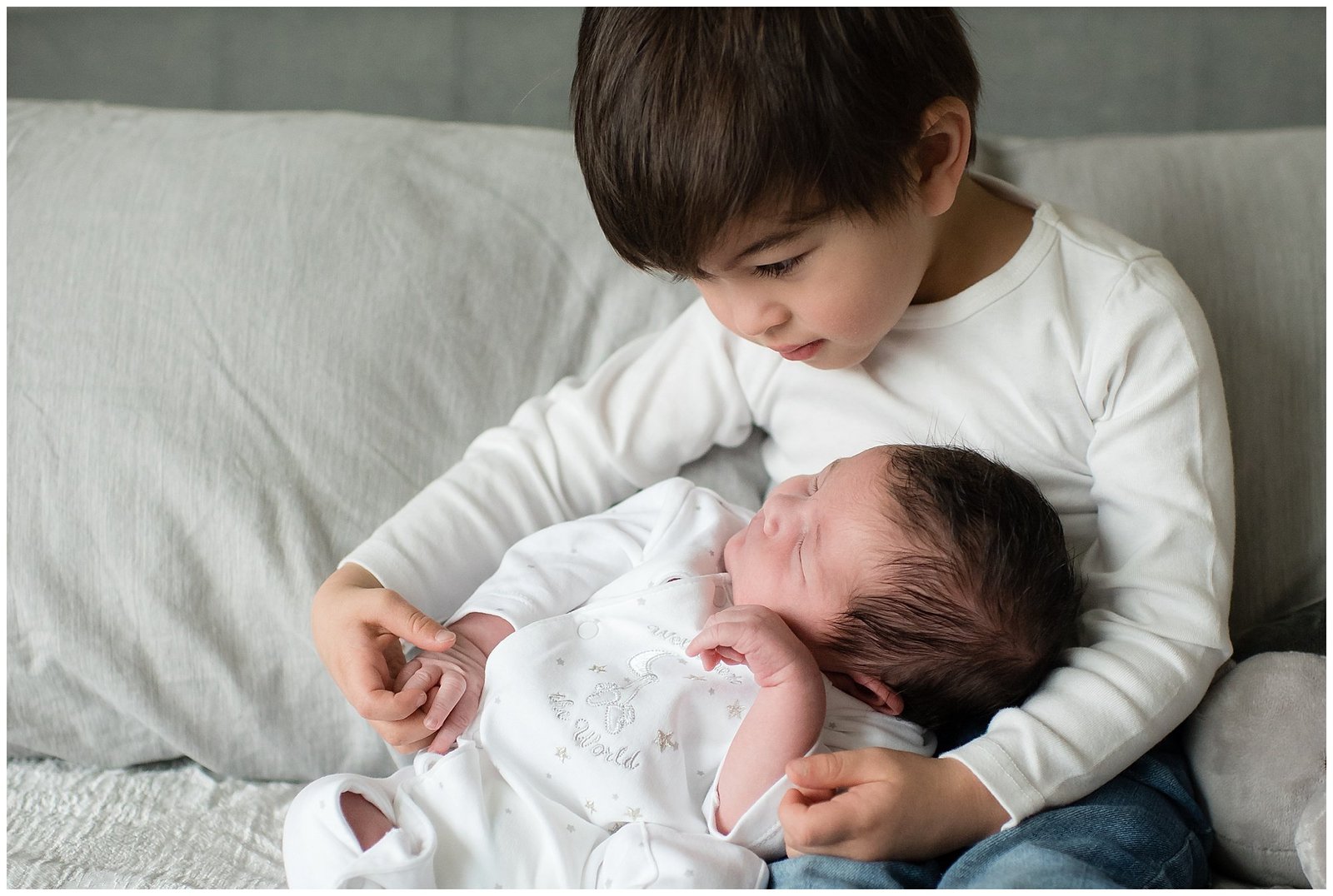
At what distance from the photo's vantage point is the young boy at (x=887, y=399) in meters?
0.76

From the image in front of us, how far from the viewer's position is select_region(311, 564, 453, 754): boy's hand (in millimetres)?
881

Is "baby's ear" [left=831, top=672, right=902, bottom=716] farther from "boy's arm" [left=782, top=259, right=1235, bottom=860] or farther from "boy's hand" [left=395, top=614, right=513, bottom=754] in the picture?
"boy's hand" [left=395, top=614, right=513, bottom=754]

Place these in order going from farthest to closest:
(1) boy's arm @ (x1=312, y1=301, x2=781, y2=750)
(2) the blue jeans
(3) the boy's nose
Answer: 1. (1) boy's arm @ (x1=312, y1=301, x2=781, y2=750)
2. (3) the boy's nose
3. (2) the blue jeans

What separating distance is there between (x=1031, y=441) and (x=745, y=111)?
45cm

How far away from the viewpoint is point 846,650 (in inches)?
35.0

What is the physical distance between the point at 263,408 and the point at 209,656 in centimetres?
25

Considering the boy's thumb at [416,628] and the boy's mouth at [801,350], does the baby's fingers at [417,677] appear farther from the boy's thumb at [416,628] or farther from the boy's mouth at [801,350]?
the boy's mouth at [801,350]

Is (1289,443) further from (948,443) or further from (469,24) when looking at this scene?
(469,24)

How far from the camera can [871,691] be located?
92 cm

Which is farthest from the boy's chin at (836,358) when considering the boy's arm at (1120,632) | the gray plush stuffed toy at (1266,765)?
the gray plush stuffed toy at (1266,765)

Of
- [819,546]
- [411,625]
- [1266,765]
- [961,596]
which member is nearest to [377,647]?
[411,625]

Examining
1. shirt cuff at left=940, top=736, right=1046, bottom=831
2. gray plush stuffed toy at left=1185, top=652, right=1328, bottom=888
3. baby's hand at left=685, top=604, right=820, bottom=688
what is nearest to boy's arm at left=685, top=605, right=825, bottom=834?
baby's hand at left=685, top=604, right=820, bottom=688

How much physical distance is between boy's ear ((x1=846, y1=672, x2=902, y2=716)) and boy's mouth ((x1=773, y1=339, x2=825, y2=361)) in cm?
28

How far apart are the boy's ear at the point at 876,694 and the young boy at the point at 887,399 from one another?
0.20 feet
